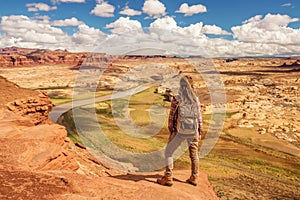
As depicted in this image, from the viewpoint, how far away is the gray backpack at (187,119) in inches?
361

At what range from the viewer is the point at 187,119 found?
923cm

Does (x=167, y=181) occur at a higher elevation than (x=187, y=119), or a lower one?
lower

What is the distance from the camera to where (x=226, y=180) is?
75.2ft

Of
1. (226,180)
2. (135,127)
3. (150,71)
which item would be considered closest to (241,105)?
(135,127)

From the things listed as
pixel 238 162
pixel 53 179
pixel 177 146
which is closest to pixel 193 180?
pixel 177 146

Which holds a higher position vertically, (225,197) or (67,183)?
(67,183)

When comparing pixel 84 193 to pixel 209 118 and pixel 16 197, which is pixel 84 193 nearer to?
pixel 16 197

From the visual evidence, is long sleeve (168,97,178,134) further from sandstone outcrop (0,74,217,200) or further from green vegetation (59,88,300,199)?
green vegetation (59,88,300,199)

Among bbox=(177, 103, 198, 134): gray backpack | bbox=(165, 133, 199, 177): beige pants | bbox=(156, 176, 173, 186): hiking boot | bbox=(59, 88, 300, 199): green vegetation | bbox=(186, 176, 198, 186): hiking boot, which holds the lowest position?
bbox=(59, 88, 300, 199): green vegetation

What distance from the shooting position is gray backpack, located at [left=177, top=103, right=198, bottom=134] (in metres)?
9.17

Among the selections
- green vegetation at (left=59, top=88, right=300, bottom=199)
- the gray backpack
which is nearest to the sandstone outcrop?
the gray backpack

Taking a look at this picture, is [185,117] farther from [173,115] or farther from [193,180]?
[193,180]

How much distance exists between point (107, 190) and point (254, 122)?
176 ft

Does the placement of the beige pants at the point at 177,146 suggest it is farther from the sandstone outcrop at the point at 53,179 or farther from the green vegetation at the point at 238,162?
the green vegetation at the point at 238,162
